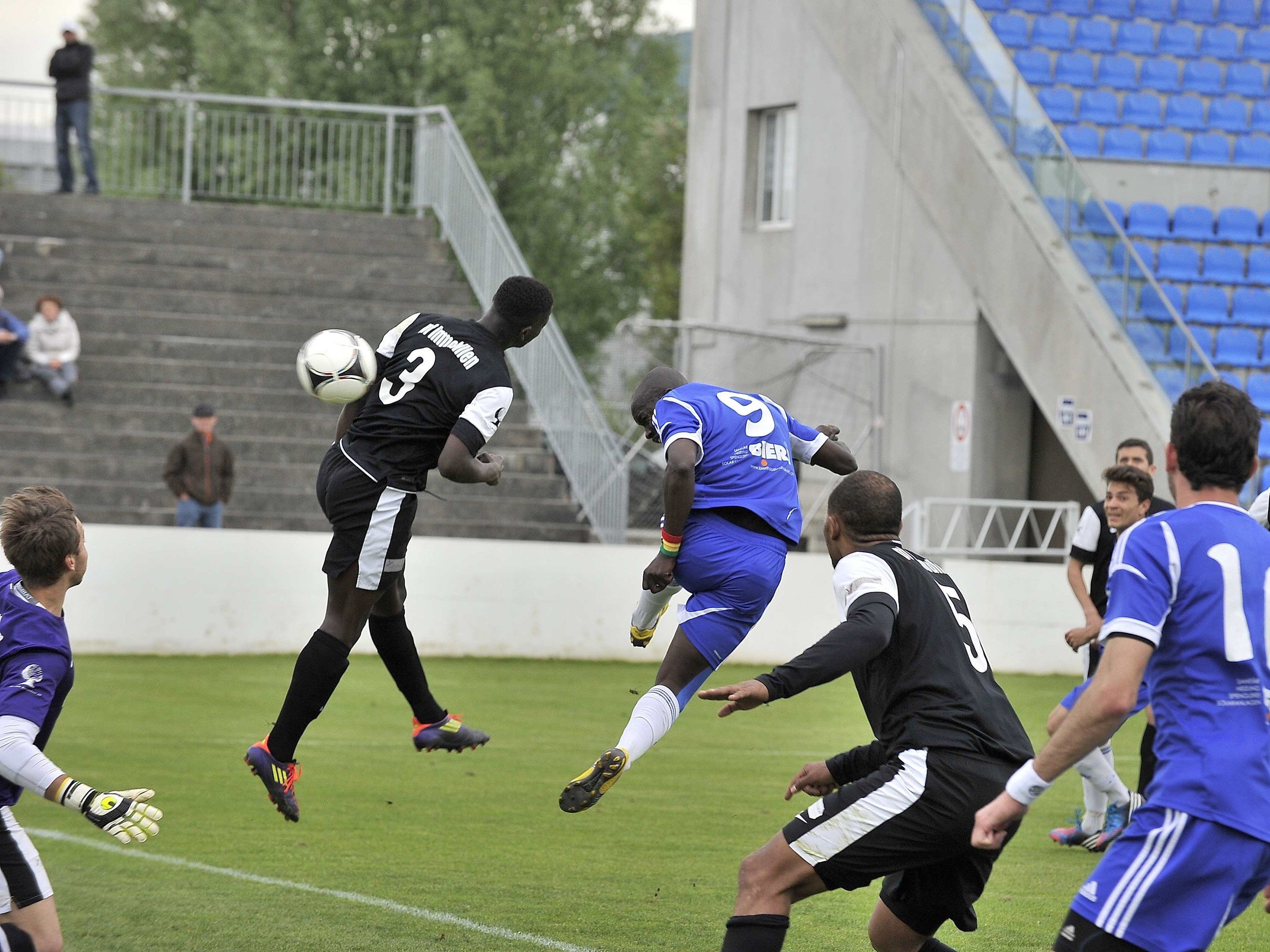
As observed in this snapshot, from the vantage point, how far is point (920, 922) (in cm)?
501

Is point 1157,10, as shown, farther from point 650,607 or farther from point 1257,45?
point 650,607

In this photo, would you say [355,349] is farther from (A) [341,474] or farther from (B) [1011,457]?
(B) [1011,457]

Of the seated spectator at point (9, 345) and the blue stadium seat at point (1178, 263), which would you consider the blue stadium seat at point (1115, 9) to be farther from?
the seated spectator at point (9, 345)

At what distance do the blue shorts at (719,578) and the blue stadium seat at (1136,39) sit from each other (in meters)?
18.5

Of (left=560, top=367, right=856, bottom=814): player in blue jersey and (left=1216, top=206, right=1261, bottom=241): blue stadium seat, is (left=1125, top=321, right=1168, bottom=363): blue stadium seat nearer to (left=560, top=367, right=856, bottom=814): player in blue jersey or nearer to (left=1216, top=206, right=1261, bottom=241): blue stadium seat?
(left=1216, top=206, right=1261, bottom=241): blue stadium seat

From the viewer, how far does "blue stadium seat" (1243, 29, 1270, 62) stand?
22969 millimetres

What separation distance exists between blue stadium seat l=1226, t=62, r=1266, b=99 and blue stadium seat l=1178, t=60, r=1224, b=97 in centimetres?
13

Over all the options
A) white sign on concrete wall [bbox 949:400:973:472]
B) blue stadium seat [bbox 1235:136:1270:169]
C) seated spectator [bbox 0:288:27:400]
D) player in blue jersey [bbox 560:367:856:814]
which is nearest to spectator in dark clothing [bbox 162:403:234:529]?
seated spectator [bbox 0:288:27:400]

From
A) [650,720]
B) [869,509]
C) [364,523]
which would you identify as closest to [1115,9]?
[364,523]

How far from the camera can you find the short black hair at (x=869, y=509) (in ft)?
16.2

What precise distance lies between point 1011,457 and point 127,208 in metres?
12.8

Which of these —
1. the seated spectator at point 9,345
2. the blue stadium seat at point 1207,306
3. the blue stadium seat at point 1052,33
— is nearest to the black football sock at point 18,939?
the seated spectator at point 9,345

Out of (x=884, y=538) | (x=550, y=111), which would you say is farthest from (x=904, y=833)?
(x=550, y=111)

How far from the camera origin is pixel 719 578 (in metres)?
6.62
